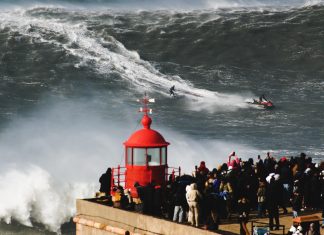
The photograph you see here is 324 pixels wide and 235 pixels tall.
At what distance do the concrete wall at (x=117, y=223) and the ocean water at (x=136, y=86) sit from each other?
10559 millimetres

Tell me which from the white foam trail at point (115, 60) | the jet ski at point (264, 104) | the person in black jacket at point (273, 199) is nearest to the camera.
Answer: the person in black jacket at point (273, 199)

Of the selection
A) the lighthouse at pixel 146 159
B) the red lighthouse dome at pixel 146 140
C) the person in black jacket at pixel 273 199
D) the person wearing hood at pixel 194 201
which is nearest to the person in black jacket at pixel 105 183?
the lighthouse at pixel 146 159

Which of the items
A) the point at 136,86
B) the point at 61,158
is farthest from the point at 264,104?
the point at 61,158

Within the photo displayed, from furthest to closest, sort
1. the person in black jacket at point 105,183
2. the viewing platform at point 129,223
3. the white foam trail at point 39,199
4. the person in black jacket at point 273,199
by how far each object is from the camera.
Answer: the white foam trail at point 39,199
the person in black jacket at point 105,183
the person in black jacket at point 273,199
the viewing platform at point 129,223

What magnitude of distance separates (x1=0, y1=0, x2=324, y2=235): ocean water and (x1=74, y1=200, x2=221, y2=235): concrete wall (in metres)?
10.6

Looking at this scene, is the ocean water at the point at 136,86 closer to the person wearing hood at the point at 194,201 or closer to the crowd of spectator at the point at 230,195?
the crowd of spectator at the point at 230,195

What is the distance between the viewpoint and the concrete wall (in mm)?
21414

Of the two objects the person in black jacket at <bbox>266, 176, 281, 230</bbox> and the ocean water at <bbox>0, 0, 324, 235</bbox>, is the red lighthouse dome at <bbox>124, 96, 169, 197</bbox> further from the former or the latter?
the ocean water at <bbox>0, 0, 324, 235</bbox>

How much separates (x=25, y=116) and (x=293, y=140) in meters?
14.8

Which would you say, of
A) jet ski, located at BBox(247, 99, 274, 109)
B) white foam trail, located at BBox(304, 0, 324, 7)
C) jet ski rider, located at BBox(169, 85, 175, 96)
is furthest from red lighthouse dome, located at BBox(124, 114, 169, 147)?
white foam trail, located at BBox(304, 0, 324, 7)

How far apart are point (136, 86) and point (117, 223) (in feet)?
163

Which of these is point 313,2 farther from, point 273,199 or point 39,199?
point 273,199

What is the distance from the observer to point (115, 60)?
78688mm

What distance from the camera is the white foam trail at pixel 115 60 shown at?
71250mm
